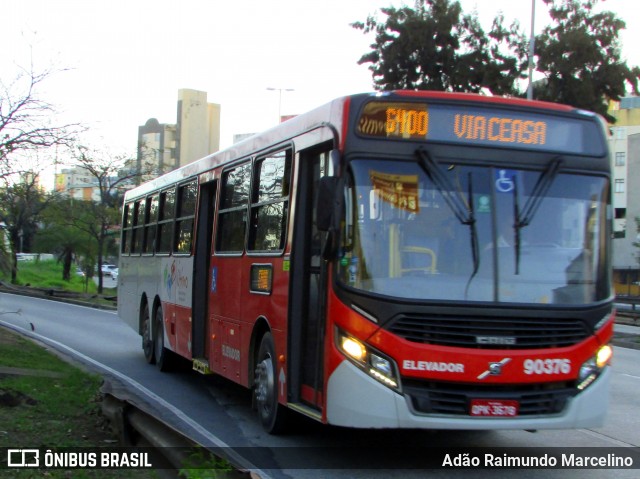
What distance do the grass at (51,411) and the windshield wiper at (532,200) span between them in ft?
11.5

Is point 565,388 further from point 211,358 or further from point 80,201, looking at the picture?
point 80,201

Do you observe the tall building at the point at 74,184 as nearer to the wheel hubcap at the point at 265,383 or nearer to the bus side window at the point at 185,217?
the bus side window at the point at 185,217

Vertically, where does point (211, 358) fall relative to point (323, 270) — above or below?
below

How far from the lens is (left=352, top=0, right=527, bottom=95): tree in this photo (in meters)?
33.8

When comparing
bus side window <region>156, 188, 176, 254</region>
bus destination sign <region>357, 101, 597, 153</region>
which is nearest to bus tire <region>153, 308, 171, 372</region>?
bus side window <region>156, 188, 176, 254</region>

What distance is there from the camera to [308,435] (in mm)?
8883

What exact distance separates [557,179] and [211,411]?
17.3 ft

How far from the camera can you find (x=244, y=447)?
8.40 metres

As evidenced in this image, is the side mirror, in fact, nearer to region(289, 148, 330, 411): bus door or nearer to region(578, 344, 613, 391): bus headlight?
region(289, 148, 330, 411): bus door

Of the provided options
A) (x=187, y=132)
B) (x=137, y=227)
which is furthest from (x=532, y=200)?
(x=187, y=132)

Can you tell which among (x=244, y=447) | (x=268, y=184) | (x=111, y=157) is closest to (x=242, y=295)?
(x=268, y=184)

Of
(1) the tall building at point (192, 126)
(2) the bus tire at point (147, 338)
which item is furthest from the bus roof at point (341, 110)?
(1) the tall building at point (192, 126)

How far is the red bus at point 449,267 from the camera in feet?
22.5

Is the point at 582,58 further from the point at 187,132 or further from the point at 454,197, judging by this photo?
the point at 187,132
